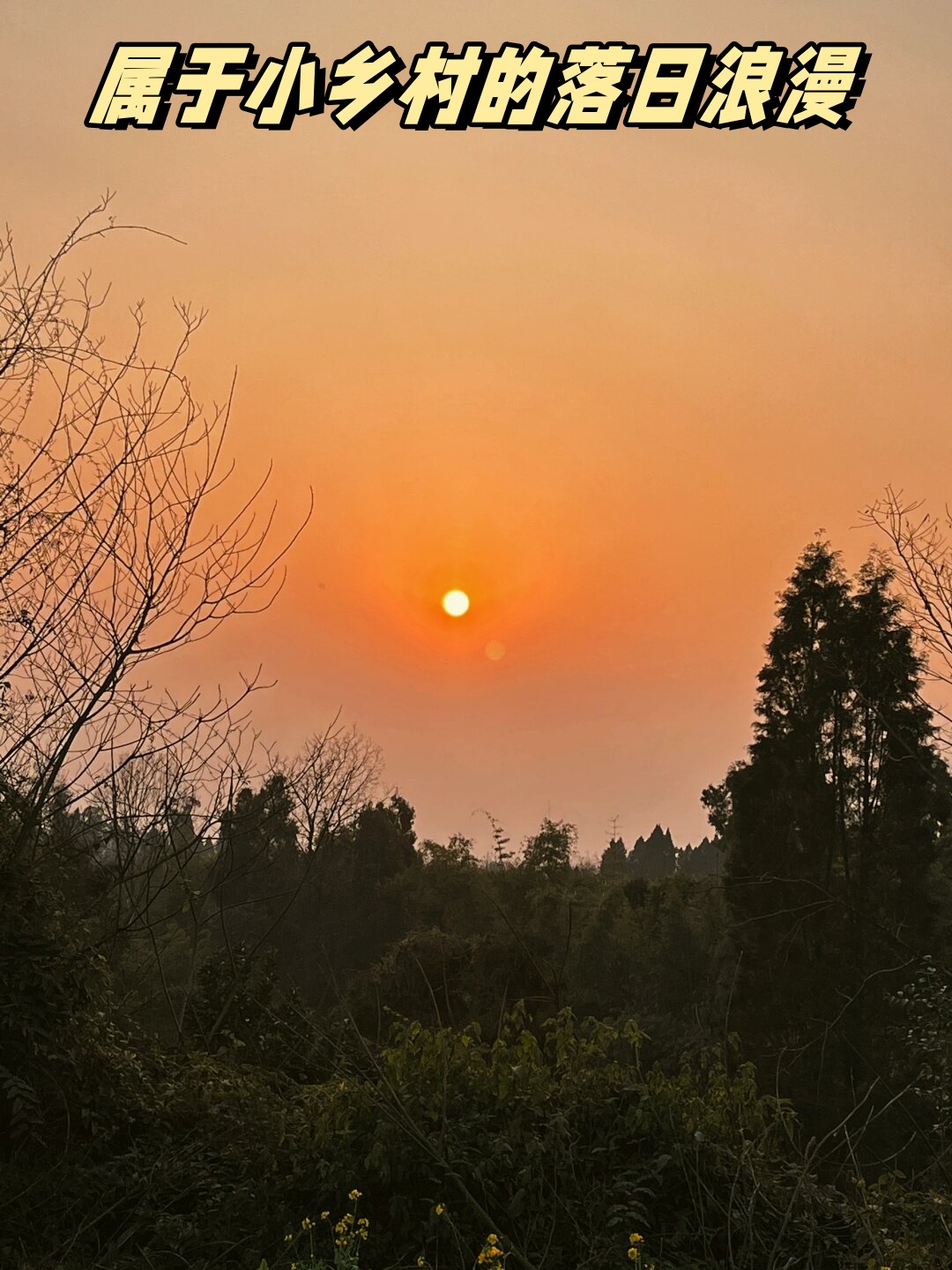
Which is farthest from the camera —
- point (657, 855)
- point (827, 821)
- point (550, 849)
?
point (657, 855)

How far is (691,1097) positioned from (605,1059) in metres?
0.62

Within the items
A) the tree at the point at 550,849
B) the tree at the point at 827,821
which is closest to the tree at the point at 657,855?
the tree at the point at 550,849

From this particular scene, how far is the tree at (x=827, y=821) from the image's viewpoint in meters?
21.7

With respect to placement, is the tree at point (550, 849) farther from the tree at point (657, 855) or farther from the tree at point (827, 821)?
the tree at point (657, 855)

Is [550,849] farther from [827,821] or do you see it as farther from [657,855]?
[657,855]

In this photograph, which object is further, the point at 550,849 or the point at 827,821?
the point at 550,849

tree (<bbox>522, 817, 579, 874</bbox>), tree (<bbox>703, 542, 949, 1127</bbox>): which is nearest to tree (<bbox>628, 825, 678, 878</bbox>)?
tree (<bbox>522, 817, 579, 874</bbox>)

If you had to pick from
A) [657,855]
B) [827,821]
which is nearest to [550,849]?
[827,821]

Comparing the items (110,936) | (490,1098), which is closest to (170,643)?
(110,936)

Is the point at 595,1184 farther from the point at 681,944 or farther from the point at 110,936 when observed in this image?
the point at 681,944

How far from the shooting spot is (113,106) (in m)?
7.05

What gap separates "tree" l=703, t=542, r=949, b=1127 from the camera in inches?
856

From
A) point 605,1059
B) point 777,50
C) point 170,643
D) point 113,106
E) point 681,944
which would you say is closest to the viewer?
point 605,1059

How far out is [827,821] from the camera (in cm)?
2367
